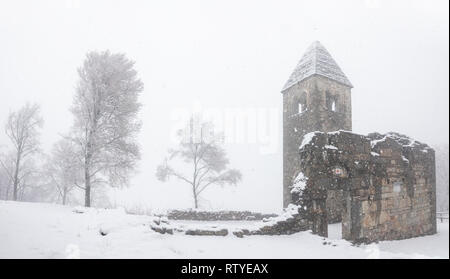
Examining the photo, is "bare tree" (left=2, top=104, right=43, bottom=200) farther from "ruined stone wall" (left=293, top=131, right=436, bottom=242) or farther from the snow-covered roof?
"ruined stone wall" (left=293, top=131, right=436, bottom=242)

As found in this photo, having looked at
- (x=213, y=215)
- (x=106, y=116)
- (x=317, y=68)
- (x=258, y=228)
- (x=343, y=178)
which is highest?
(x=317, y=68)

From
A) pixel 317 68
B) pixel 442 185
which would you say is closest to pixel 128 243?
pixel 317 68

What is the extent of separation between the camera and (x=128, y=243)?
581 cm

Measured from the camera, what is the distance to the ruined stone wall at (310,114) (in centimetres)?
1870

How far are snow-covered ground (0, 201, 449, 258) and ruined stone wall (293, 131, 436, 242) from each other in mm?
2365

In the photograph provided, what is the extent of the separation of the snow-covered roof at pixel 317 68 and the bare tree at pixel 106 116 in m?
12.7

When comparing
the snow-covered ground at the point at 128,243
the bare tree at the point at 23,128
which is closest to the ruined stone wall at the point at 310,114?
the snow-covered ground at the point at 128,243

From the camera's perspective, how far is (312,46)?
2220 centimetres

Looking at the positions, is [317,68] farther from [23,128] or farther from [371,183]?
[23,128]

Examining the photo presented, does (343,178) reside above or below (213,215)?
above

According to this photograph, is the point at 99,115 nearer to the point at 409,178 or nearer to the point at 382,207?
the point at 382,207

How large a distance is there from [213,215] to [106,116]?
9571 mm
